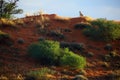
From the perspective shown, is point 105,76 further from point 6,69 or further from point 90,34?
point 90,34

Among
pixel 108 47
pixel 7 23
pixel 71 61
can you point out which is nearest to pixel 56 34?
pixel 7 23

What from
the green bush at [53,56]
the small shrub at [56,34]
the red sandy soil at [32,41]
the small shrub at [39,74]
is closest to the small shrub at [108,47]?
the red sandy soil at [32,41]

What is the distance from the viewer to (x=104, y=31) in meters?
28.5

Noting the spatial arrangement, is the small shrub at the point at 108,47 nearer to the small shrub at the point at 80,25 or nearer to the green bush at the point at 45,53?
the small shrub at the point at 80,25

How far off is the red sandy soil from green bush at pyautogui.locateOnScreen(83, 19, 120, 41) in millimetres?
458

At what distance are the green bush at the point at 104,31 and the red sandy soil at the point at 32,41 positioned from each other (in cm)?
46

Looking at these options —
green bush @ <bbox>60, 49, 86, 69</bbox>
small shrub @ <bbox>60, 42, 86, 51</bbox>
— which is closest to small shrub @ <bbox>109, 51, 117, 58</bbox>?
small shrub @ <bbox>60, 42, 86, 51</bbox>

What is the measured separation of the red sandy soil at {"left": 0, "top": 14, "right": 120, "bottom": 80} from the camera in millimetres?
20625

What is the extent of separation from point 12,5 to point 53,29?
224 inches

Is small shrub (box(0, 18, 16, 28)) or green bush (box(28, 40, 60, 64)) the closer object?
green bush (box(28, 40, 60, 64))

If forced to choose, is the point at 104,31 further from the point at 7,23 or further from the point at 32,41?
the point at 7,23

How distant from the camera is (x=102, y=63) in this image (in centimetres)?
2405

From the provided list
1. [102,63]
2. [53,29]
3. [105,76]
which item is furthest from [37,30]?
[105,76]

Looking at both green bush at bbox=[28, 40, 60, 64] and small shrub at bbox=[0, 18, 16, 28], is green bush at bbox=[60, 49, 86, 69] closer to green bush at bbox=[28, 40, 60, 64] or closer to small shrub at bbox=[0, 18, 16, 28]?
green bush at bbox=[28, 40, 60, 64]
